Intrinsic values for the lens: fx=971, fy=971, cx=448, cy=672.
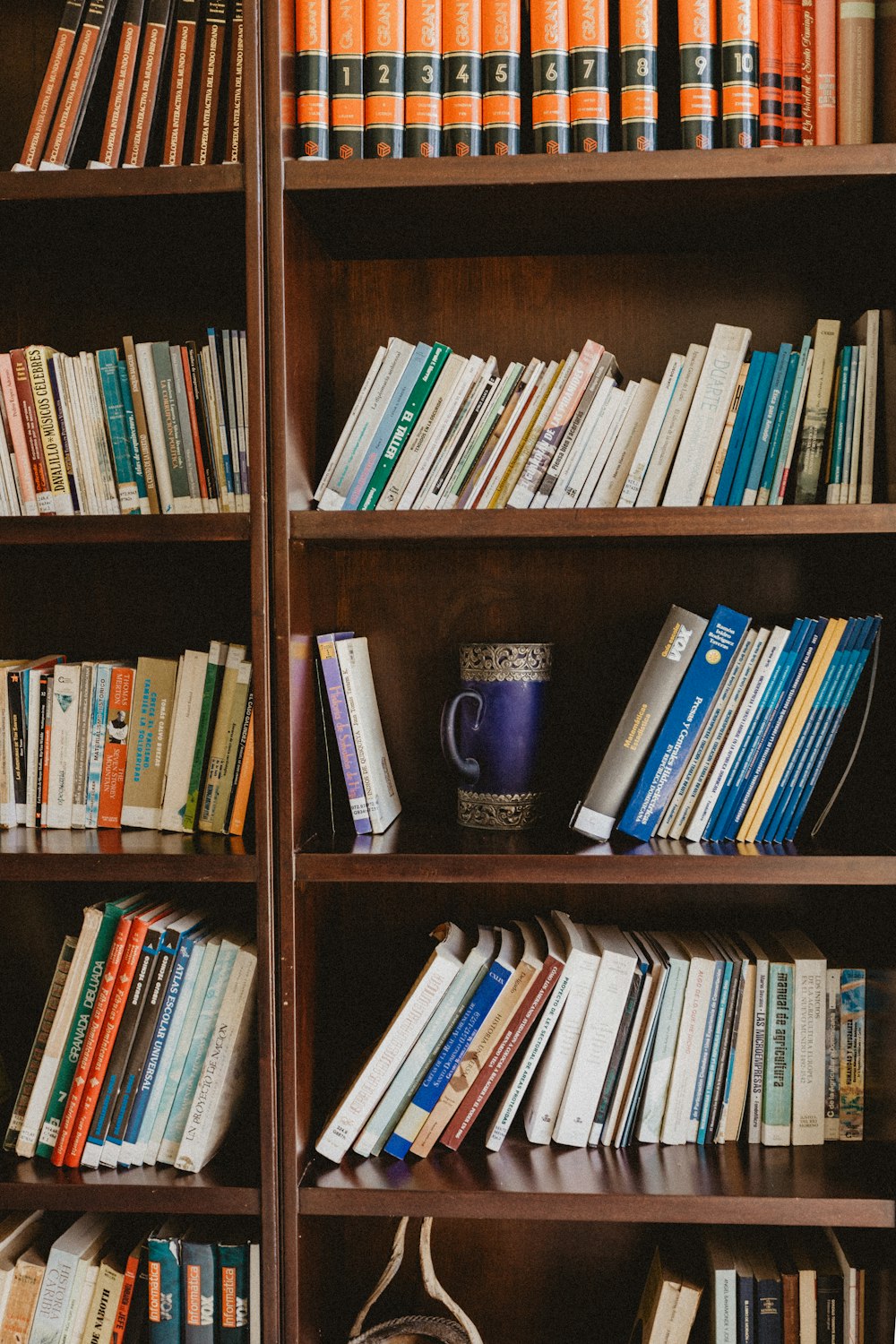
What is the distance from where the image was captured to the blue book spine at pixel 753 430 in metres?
1.19

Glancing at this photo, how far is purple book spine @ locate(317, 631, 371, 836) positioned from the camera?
4.00ft

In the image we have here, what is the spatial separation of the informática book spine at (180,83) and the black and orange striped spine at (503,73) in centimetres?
36

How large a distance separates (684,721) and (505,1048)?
1.49ft

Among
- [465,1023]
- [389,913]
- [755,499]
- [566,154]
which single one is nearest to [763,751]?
[755,499]

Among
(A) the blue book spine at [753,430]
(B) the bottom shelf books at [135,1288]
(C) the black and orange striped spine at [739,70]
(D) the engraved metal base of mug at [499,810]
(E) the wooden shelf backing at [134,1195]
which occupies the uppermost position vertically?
(C) the black and orange striped spine at [739,70]

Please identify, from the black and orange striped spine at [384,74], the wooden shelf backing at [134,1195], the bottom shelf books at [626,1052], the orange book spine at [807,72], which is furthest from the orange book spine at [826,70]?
the wooden shelf backing at [134,1195]

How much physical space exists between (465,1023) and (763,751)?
49cm

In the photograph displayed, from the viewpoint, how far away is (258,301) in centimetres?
109

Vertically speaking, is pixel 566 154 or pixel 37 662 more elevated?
pixel 566 154

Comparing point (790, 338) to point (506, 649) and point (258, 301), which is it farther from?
point (258, 301)

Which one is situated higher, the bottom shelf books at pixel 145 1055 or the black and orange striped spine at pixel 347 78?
the black and orange striped spine at pixel 347 78

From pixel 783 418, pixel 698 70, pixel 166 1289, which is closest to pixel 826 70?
pixel 698 70

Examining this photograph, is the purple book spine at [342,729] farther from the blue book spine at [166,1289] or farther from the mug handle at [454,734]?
the blue book spine at [166,1289]

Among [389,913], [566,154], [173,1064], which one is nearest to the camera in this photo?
[566,154]
